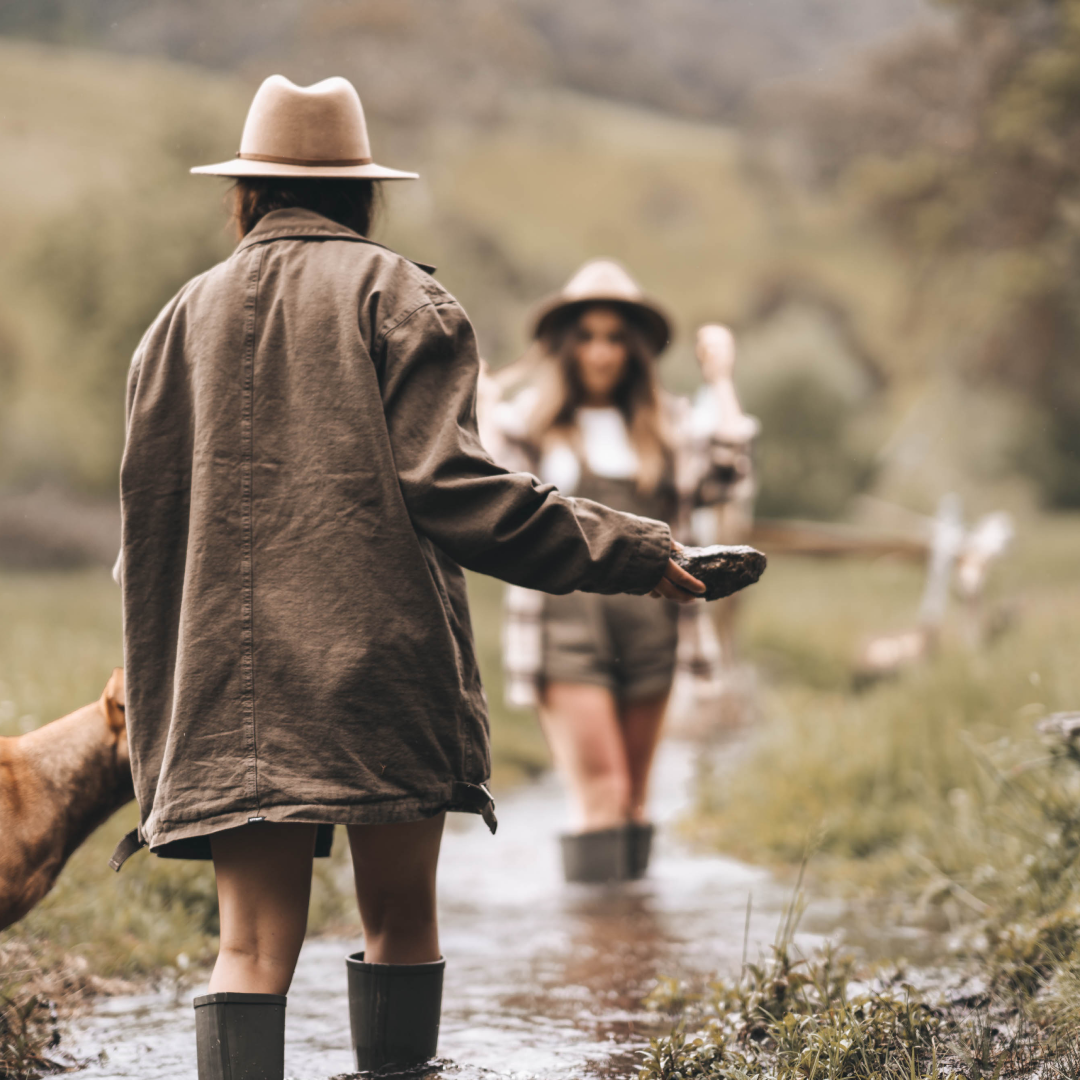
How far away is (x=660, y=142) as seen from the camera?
34.6 meters

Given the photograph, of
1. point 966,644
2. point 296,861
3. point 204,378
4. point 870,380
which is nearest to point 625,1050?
point 296,861

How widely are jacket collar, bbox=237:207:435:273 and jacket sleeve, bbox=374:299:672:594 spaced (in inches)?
10.7

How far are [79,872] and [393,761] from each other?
206cm

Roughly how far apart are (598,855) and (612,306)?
2178mm

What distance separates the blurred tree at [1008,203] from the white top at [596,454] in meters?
8.55

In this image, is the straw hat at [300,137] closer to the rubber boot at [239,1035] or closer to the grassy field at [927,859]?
the rubber boot at [239,1035]

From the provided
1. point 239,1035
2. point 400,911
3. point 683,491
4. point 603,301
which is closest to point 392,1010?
point 400,911

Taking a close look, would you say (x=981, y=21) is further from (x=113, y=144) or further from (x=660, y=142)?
(x=660, y=142)

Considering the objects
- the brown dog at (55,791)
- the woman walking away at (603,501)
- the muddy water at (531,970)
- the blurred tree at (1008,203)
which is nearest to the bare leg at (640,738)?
the woman walking away at (603,501)

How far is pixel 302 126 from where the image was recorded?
2682 millimetres

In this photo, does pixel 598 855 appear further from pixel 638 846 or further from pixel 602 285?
pixel 602 285

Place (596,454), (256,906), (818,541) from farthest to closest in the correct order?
1. (818,541)
2. (596,454)
3. (256,906)

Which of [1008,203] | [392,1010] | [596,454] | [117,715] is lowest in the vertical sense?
[392,1010]

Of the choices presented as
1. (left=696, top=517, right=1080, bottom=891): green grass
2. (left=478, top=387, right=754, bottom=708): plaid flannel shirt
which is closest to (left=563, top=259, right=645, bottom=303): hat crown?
(left=478, top=387, right=754, bottom=708): plaid flannel shirt
